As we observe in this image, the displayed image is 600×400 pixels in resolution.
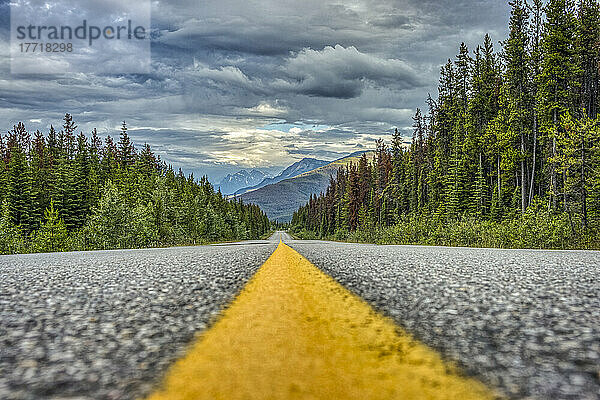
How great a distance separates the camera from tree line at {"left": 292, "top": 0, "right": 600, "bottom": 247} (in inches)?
683

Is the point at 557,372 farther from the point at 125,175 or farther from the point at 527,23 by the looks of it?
the point at 125,175

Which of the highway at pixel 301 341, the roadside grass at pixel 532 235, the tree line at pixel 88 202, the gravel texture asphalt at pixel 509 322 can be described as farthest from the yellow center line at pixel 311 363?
the tree line at pixel 88 202

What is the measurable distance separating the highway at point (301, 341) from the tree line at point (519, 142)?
15.0 meters

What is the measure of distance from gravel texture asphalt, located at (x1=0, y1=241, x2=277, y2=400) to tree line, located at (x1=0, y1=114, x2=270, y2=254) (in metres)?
Answer: 20.6

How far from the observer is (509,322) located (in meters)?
1.98

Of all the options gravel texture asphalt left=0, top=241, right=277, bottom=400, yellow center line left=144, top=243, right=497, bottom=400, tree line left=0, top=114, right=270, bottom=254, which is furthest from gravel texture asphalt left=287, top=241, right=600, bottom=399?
tree line left=0, top=114, right=270, bottom=254

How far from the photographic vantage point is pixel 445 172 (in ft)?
132

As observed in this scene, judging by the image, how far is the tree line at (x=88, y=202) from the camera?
2341cm

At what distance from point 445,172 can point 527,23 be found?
1525cm

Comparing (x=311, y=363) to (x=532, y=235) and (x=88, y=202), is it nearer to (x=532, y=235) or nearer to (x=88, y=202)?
(x=532, y=235)

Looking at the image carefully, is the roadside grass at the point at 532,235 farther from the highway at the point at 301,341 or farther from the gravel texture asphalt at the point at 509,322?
the highway at the point at 301,341

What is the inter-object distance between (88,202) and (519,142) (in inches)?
1729

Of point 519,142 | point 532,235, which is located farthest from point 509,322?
point 519,142

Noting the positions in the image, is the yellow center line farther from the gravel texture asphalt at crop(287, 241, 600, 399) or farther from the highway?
the gravel texture asphalt at crop(287, 241, 600, 399)
